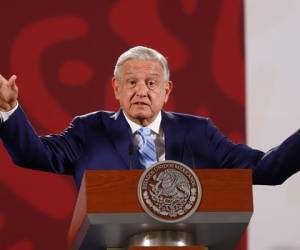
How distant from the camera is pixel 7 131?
2.20 metres

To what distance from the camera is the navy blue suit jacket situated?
2.21 meters

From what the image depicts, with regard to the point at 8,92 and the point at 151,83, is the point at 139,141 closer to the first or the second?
the point at 151,83

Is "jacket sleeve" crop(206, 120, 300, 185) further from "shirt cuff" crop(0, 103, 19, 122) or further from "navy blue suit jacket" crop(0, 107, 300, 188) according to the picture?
"shirt cuff" crop(0, 103, 19, 122)

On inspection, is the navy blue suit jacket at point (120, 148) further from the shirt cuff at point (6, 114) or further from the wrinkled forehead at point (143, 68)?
the wrinkled forehead at point (143, 68)

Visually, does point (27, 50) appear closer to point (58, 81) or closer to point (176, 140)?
point (58, 81)

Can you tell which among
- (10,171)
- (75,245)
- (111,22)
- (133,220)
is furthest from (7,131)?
(111,22)

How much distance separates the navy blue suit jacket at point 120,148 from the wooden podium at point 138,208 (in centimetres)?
34

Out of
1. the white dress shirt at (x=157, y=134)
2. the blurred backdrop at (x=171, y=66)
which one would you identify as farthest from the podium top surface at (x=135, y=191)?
the blurred backdrop at (x=171, y=66)

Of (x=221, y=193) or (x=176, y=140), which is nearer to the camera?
(x=221, y=193)

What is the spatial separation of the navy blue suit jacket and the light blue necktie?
28 mm

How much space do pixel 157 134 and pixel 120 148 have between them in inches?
4.6

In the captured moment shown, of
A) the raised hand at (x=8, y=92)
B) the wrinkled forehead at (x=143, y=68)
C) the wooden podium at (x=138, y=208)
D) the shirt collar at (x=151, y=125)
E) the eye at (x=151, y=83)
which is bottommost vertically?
the wooden podium at (x=138, y=208)

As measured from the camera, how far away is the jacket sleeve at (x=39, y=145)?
2.20m

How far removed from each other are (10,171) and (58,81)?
366 mm
